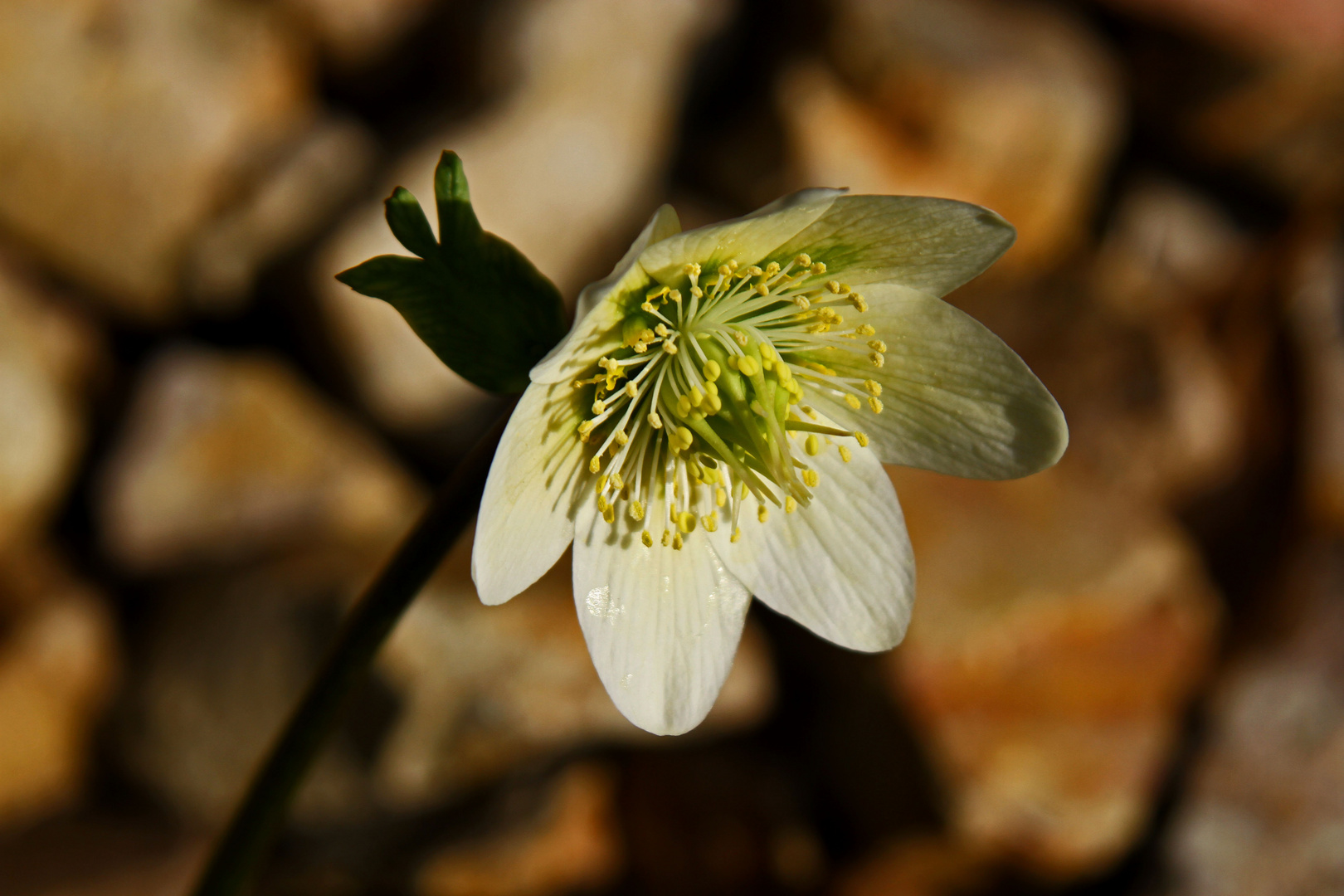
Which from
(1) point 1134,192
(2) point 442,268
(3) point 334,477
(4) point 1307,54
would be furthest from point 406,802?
(4) point 1307,54

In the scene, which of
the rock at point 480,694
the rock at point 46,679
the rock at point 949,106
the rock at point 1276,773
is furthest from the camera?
the rock at point 949,106

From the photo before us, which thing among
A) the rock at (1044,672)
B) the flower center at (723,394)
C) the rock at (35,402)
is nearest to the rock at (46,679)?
the rock at (35,402)

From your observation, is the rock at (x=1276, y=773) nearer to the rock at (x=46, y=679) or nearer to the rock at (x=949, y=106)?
the rock at (x=949, y=106)

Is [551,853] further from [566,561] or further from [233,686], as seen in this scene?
[233,686]

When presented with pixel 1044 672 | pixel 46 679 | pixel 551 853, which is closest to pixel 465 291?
pixel 1044 672

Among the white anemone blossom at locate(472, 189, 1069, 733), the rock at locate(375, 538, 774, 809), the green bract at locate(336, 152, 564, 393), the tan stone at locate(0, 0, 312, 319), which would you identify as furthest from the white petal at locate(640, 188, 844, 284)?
the tan stone at locate(0, 0, 312, 319)
